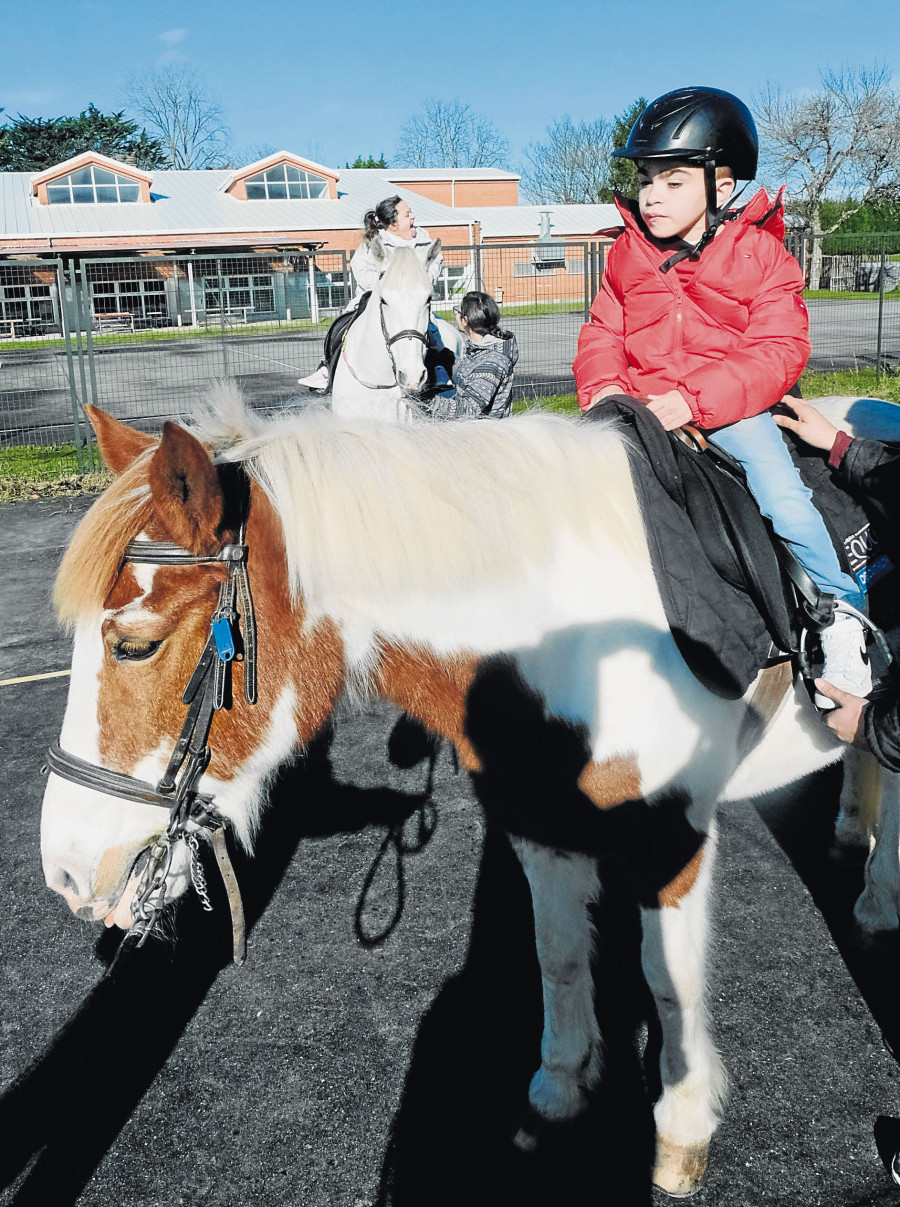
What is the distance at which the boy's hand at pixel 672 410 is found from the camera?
2252 mm

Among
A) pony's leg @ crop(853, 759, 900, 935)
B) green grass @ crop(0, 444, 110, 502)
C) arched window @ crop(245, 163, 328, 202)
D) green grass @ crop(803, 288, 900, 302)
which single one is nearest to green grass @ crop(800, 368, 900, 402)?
green grass @ crop(803, 288, 900, 302)

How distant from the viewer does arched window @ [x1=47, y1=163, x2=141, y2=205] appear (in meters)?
42.3

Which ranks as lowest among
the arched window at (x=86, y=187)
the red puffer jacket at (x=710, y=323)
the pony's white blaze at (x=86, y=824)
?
the pony's white blaze at (x=86, y=824)

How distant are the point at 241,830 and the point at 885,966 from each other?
2340 mm

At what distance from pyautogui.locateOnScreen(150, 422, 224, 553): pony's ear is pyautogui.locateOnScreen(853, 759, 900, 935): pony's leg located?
2.54 m

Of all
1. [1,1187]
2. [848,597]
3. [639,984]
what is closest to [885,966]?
[639,984]

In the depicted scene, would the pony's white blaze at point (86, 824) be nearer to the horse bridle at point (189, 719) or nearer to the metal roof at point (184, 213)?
the horse bridle at point (189, 719)

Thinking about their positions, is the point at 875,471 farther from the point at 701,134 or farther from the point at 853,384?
the point at 853,384

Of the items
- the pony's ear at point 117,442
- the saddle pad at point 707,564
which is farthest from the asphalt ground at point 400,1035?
the saddle pad at point 707,564

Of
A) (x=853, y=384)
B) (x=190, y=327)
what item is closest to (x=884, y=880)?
(x=853, y=384)

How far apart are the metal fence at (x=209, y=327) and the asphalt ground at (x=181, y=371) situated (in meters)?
0.03

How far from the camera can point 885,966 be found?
3.07 meters

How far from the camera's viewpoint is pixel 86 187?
42719mm

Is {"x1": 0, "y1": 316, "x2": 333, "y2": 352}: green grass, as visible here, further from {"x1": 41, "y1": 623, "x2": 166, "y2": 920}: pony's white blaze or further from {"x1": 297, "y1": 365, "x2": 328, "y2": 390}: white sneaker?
{"x1": 41, "y1": 623, "x2": 166, "y2": 920}: pony's white blaze
